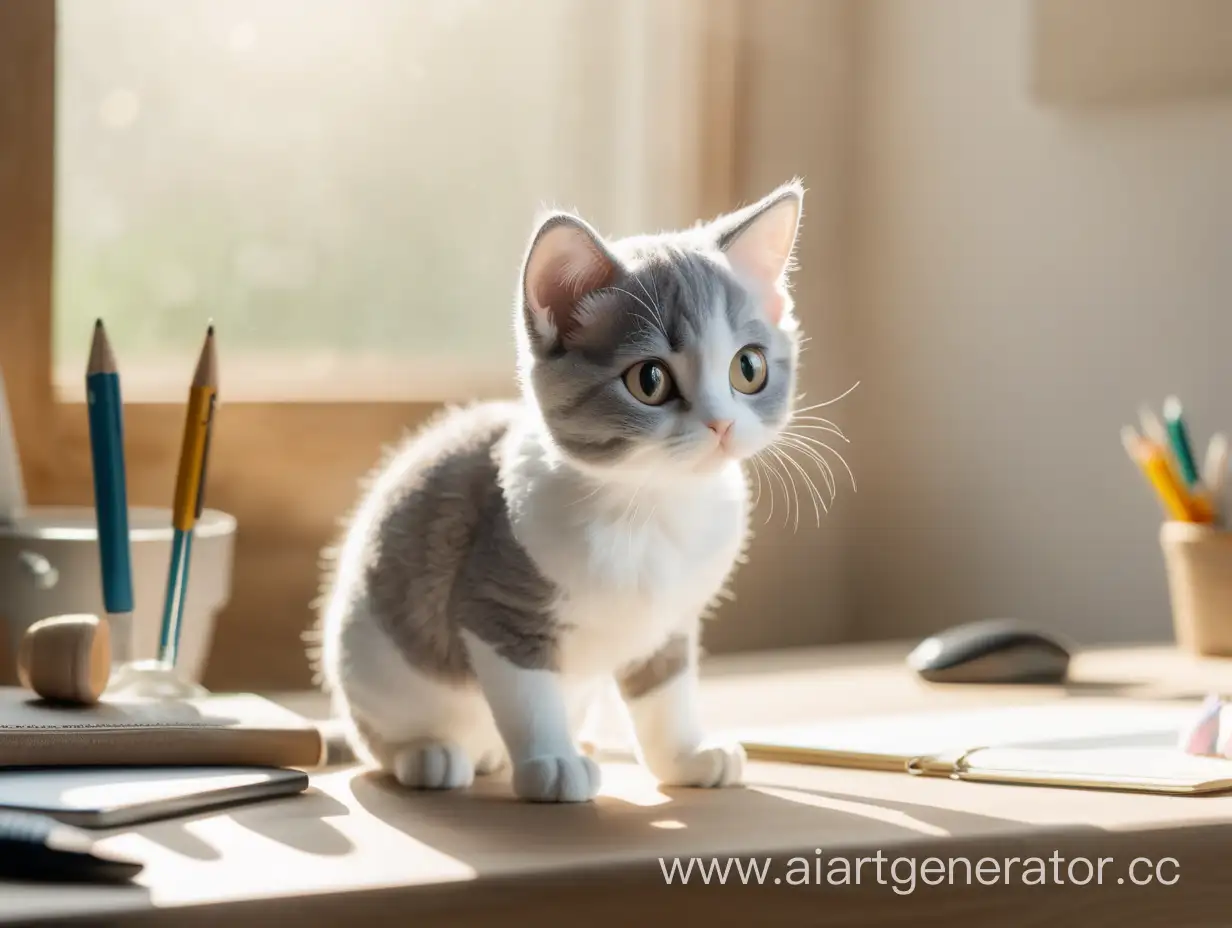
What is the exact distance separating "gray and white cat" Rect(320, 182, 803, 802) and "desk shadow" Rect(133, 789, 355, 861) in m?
0.07

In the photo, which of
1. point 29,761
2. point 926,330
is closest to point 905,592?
point 926,330

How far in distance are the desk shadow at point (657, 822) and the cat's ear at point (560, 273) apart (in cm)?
22

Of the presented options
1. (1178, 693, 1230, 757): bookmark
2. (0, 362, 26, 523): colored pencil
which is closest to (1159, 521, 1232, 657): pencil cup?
(1178, 693, 1230, 757): bookmark

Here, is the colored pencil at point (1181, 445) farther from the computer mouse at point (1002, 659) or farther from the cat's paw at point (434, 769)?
the cat's paw at point (434, 769)

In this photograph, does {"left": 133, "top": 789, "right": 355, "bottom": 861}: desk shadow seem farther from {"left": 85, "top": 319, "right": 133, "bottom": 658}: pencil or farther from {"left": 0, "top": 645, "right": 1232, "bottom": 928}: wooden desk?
{"left": 85, "top": 319, "right": 133, "bottom": 658}: pencil

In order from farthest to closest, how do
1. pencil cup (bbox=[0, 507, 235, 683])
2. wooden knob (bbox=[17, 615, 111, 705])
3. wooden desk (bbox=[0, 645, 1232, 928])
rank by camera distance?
pencil cup (bbox=[0, 507, 235, 683])
wooden knob (bbox=[17, 615, 111, 705])
wooden desk (bbox=[0, 645, 1232, 928])

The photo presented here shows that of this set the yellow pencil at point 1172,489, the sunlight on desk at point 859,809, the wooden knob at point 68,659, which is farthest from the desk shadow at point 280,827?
the yellow pencil at point 1172,489

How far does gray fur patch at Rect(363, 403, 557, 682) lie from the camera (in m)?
0.74

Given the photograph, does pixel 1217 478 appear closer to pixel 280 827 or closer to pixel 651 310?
pixel 651 310

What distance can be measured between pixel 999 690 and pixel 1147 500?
15.0 inches

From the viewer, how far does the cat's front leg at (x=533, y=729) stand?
73cm

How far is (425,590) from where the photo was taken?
78 cm

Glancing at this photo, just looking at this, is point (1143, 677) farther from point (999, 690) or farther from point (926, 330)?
point (926, 330)

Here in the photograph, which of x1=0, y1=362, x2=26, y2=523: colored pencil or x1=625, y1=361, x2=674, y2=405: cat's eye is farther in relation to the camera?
x1=0, y1=362, x2=26, y2=523: colored pencil
